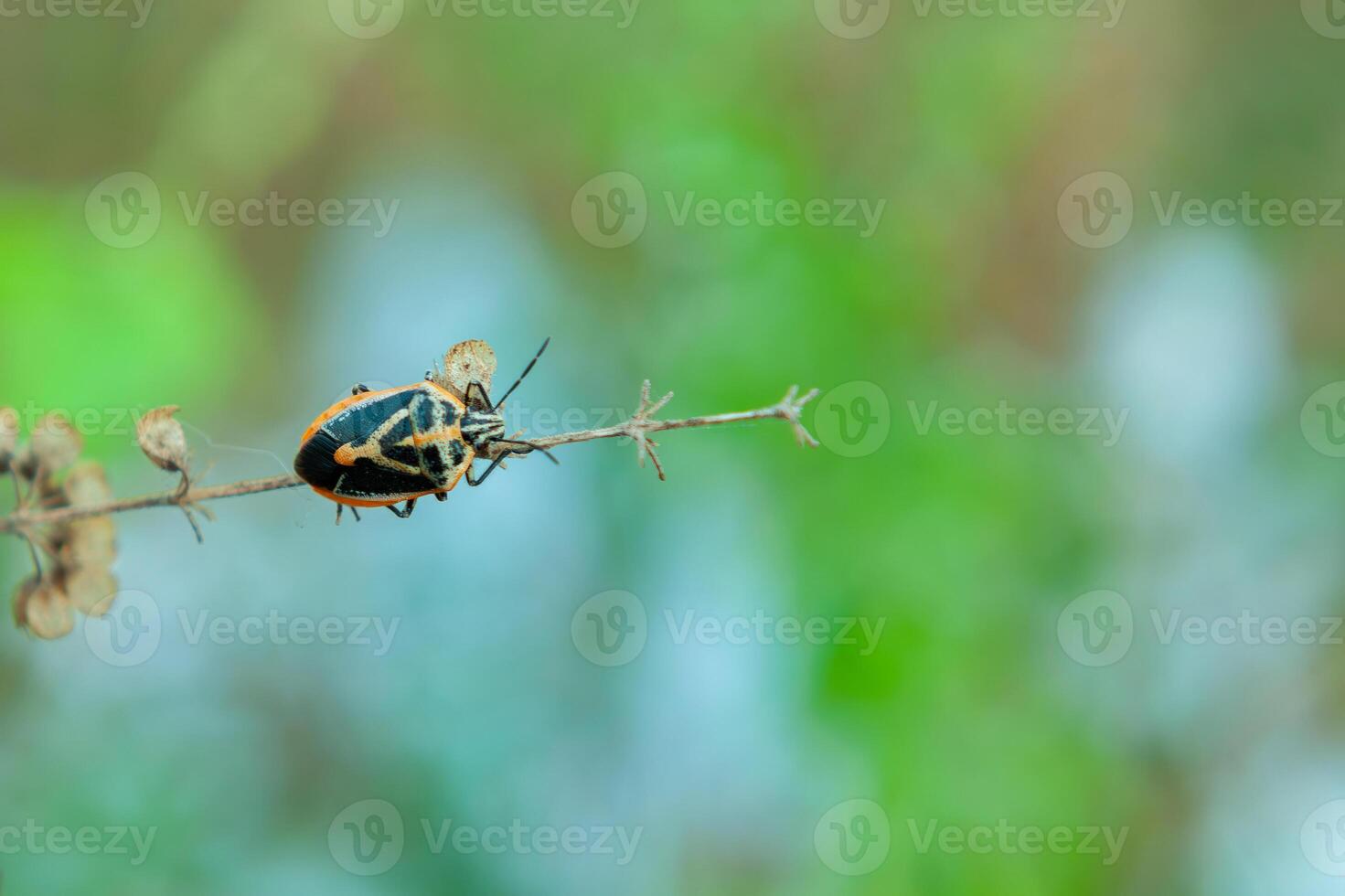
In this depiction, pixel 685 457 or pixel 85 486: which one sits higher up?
pixel 685 457

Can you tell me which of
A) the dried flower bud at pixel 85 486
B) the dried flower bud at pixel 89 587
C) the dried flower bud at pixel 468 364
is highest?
the dried flower bud at pixel 468 364

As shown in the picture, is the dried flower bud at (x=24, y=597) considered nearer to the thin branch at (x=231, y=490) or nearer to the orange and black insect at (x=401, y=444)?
the thin branch at (x=231, y=490)

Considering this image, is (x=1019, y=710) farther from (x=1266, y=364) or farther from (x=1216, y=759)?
(x=1266, y=364)

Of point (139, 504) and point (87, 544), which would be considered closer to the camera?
point (139, 504)

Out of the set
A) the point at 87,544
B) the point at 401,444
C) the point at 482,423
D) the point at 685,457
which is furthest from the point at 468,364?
the point at 685,457

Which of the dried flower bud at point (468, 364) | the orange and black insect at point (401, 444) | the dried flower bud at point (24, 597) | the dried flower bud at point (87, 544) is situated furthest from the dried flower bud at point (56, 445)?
the dried flower bud at point (468, 364)

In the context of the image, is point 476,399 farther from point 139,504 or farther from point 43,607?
point 43,607

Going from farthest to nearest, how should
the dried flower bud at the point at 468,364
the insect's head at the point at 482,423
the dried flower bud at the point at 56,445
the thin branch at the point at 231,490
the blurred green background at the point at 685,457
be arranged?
the blurred green background at the point at 685,457, the insect's head at the point at 482,423, the dried flower bud at the point at 468,364, the dried flower bud at the point at 56,445, the thin branch at the point at 231,490
